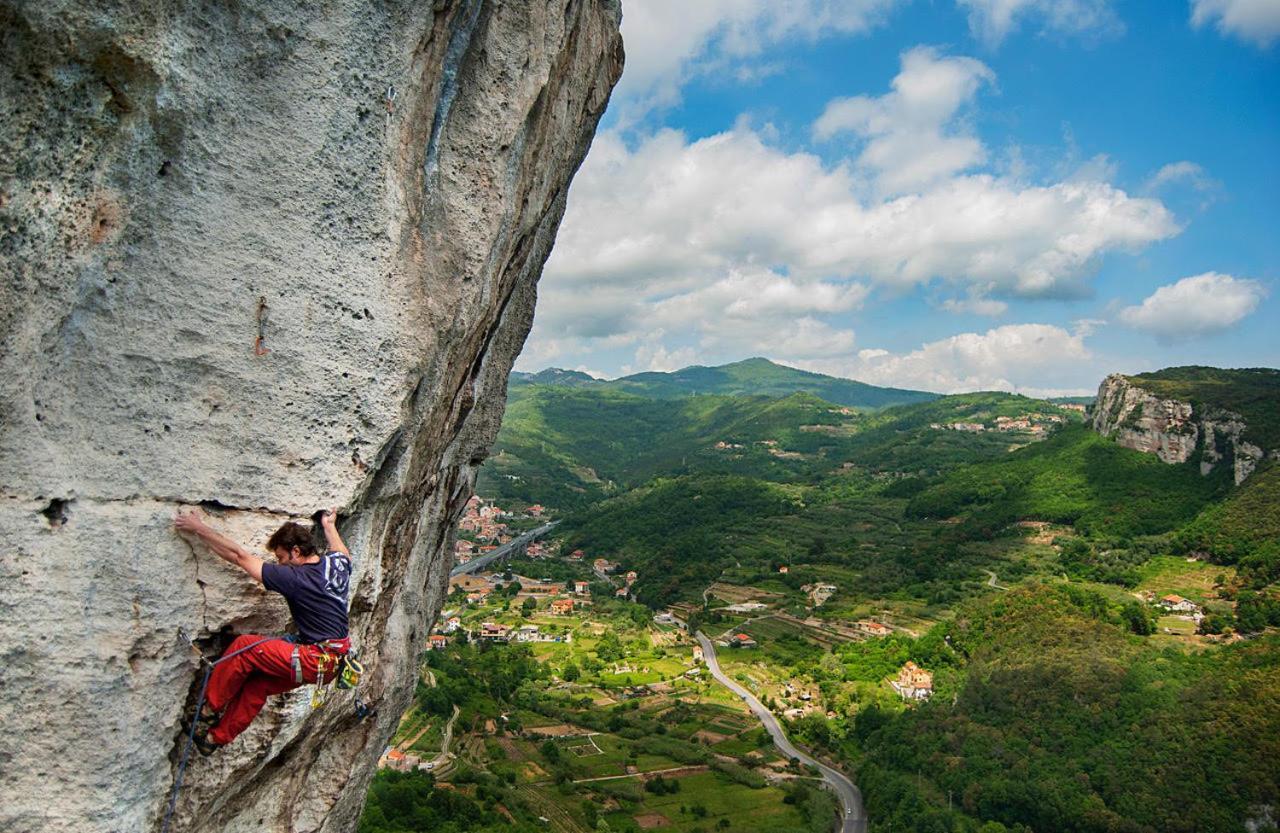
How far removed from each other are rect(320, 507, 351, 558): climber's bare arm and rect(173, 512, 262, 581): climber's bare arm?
1.56ft

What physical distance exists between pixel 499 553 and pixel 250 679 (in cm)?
11283

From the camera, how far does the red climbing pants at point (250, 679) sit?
4.57 metres

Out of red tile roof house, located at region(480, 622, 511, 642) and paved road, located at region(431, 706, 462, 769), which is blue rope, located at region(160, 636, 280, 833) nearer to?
paved road, located at region(431, 706, 462, 769)

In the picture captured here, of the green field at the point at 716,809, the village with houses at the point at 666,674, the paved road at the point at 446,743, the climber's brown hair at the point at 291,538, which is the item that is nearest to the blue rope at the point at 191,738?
the climber's brown hair at the point at 291,538

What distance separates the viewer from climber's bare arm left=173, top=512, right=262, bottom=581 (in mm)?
4531

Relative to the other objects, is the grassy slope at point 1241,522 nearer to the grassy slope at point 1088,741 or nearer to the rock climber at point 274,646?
the grassy slope at point 1088,741

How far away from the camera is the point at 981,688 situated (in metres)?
47.2

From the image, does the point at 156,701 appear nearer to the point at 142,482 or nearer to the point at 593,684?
the point at 142,482

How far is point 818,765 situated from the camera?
4594 centimetres

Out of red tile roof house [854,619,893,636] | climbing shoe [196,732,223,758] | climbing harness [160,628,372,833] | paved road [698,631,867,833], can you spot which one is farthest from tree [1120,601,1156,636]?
climbing shoe [196,732,223,758]

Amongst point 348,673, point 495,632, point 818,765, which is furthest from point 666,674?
point 348,673

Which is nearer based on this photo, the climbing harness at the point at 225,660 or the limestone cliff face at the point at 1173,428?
the climbing harness at the point at 225,660

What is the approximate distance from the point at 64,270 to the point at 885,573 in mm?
86335

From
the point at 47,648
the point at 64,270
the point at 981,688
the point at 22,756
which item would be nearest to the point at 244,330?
the point at 64,270
